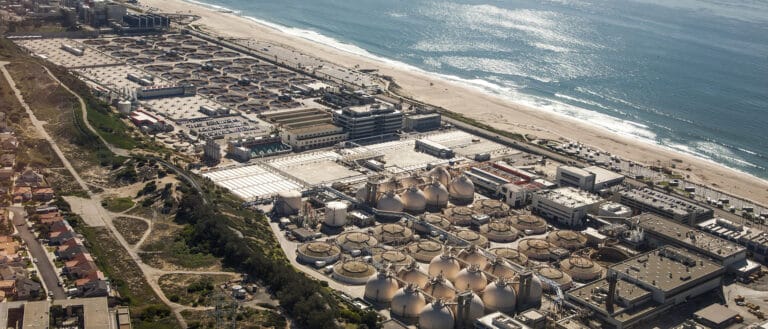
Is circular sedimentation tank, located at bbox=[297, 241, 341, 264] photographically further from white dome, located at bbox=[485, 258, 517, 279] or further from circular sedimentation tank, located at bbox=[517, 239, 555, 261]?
circular sedimentation tank, located at bbox=[517, 239, 555, 261]

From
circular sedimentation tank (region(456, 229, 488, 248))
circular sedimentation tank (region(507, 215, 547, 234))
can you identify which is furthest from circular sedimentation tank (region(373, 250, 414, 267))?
circular sedimentation tank (region(507, 215, 547, 234))

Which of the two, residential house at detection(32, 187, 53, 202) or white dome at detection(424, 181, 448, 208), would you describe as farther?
white dome at detection(424, 181, 448, 208)

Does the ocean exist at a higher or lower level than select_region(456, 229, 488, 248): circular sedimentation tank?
higher

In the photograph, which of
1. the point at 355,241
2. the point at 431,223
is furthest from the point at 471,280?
the point at 431,223

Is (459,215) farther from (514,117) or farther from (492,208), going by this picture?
(514,117)

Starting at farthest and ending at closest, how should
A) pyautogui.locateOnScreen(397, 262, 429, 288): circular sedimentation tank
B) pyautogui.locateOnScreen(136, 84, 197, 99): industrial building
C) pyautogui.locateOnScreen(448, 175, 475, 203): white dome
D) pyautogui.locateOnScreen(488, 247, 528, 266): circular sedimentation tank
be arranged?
1. pyautogui.locateOnScreen(136, 84, 197, 99): industrial building
2. pyautogui.locateOnScreen(448, 175, 475, 203): white dome
3. pyautogui.locateOnScreen(488, 247, 528, 266): circular sedimentation tank
4. pyautogui.locateOnScreen(397, 262, 429, 288): circular sedimentation tank

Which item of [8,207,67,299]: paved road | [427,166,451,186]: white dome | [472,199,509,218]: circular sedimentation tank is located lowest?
[472,199,509,218]: circular sedimentation tank

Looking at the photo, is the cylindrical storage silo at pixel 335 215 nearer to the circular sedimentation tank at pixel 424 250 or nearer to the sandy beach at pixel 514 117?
the circular sedimentation tank at pixel 424 250
